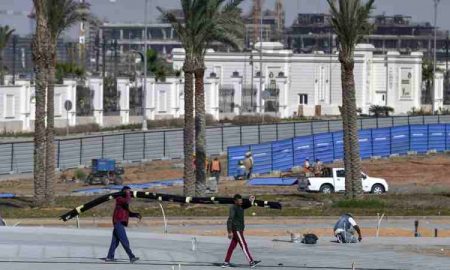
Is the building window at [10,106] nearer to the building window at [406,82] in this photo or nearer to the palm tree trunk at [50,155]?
the palm tree trunk at [50,155]

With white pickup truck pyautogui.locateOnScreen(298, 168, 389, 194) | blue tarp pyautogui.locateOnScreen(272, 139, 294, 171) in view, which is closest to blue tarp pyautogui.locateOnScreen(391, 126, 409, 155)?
blue tarp pyautogui.locateOnScreen(272, 139, 294, 171)

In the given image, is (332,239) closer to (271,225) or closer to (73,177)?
(271,225)

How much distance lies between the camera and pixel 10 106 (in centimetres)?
7712

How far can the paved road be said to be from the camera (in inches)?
944

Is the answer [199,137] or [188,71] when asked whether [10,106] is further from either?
[188,71]

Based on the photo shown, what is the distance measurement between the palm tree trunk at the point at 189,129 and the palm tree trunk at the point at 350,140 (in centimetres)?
529

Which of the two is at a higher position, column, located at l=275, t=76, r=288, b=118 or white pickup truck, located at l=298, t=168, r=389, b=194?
column, located at l=275, t=76, r=288, b=118

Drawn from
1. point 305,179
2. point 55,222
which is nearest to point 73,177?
point 305,179

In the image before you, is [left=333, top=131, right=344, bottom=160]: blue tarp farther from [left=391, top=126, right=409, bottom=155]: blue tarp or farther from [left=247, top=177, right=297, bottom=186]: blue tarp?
[left=247, top=177, right=297, bottom=186]: blue tarp

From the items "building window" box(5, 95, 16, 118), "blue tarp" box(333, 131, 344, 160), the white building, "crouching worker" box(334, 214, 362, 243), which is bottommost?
"crouching worker" box(334, 214, 362, 243)

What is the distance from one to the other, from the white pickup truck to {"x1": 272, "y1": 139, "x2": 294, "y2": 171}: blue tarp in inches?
446

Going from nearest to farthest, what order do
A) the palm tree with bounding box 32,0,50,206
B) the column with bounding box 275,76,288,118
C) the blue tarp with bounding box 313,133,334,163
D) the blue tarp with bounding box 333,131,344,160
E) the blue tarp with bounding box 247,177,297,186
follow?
the palm tree with bounding box 32,0,50,206 → the blue tarp with bounding box 247,177,297,186 → the blue tarp with bounding box 313,133,334,163 → the blue tarp with bounding box 333,131,344,160 → the column with bounding box 275,76,288,118

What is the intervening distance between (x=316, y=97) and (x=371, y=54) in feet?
25.0

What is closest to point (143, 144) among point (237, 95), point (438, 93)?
point (237, 95)
